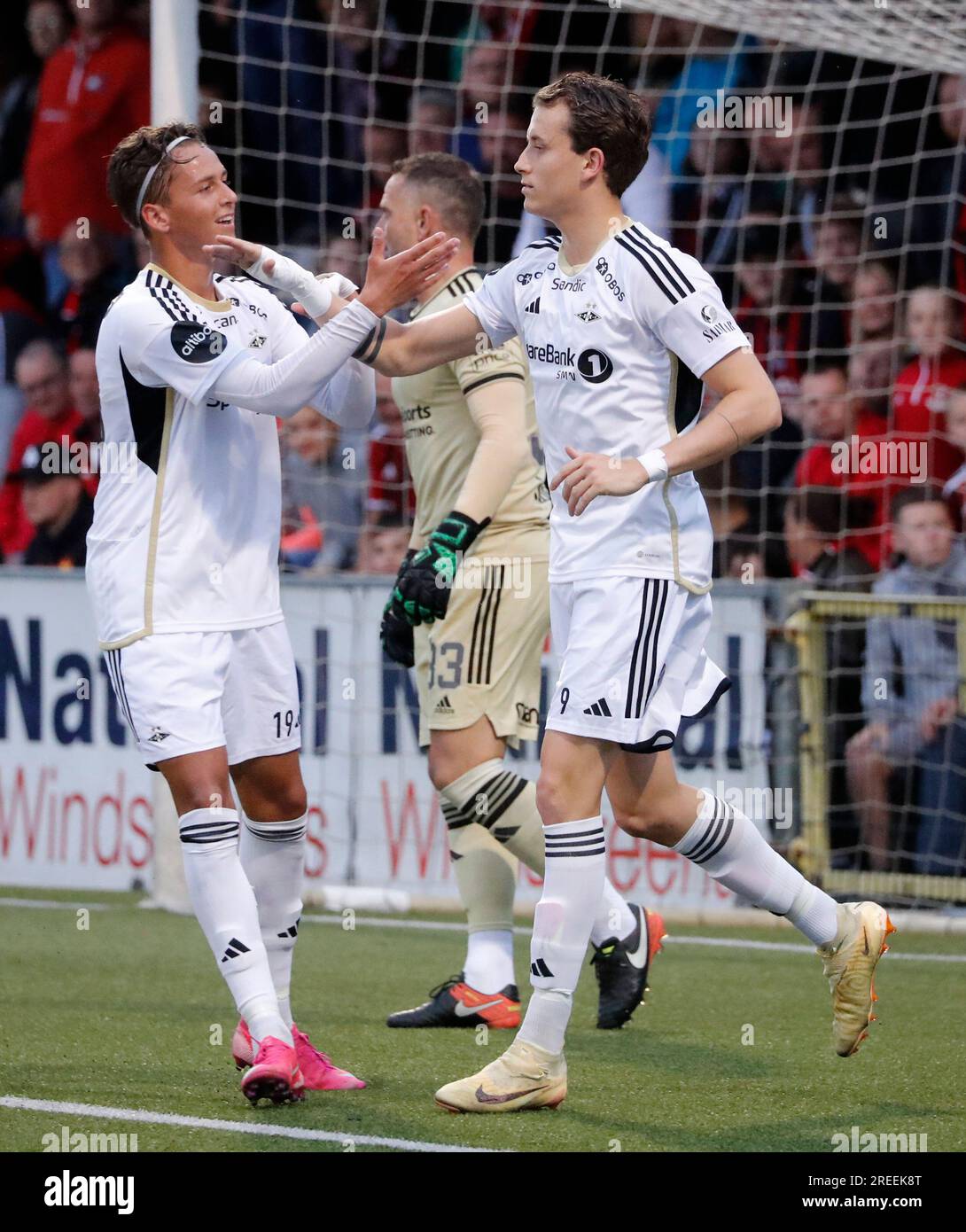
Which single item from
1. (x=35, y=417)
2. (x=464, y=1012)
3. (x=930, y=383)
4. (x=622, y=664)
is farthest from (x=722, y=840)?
(x=35, y=417)

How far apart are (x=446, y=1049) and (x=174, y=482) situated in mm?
1706

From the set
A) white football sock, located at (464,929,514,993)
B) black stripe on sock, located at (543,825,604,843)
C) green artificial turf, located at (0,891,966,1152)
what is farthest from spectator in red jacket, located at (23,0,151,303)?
black stripe on sock, located at (543,825,604,843)

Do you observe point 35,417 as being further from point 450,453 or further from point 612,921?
point 612,921

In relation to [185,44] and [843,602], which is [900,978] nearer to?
[843,602]

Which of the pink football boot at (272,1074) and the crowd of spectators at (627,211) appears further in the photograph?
the crowd of spectators at (627,211)

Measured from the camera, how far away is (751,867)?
15.1ft

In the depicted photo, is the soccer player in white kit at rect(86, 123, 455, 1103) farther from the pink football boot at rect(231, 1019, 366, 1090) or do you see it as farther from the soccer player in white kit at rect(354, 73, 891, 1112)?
the soccer player in white kit at rect(354, 73, 891, 1112)

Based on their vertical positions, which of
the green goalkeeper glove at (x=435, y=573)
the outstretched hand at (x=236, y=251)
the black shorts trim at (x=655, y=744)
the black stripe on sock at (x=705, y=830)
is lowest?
the black stripe on sock at (x=705, y=830)

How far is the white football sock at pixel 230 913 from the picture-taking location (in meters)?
4.32

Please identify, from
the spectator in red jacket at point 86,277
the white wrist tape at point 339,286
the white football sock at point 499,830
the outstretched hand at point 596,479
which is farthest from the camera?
the spectator in red jacket at point 86,277

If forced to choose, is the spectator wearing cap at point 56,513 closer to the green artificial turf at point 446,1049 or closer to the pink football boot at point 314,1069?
the green artificial turf at point 446,1049

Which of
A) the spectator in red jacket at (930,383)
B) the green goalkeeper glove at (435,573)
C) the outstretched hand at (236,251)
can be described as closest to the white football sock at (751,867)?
the green goalkeeper glove at (435,573)
